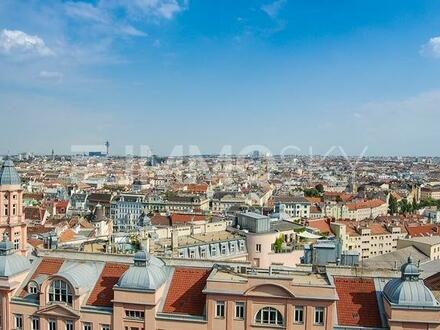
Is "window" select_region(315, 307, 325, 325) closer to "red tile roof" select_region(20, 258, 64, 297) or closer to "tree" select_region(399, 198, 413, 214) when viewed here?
"red tile roof" select_region(20, 258, 64, 297)

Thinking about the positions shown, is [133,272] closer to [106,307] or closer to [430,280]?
[106,307]

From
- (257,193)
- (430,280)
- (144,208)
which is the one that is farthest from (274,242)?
(257,193)

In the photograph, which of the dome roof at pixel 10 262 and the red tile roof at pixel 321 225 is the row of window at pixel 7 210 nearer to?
the dome roof at pixel 10 262

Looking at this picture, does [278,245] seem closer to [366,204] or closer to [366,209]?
[366,209]

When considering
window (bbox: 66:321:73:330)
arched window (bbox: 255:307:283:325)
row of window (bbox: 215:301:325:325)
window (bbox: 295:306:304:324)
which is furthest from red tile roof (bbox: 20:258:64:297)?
window (bbox: 295:306:304:324)

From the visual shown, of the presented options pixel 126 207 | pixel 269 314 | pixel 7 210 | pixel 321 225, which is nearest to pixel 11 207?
pixel 7 210

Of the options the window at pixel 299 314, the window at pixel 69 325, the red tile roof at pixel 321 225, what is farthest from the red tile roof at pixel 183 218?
the window at pixel 299 314
